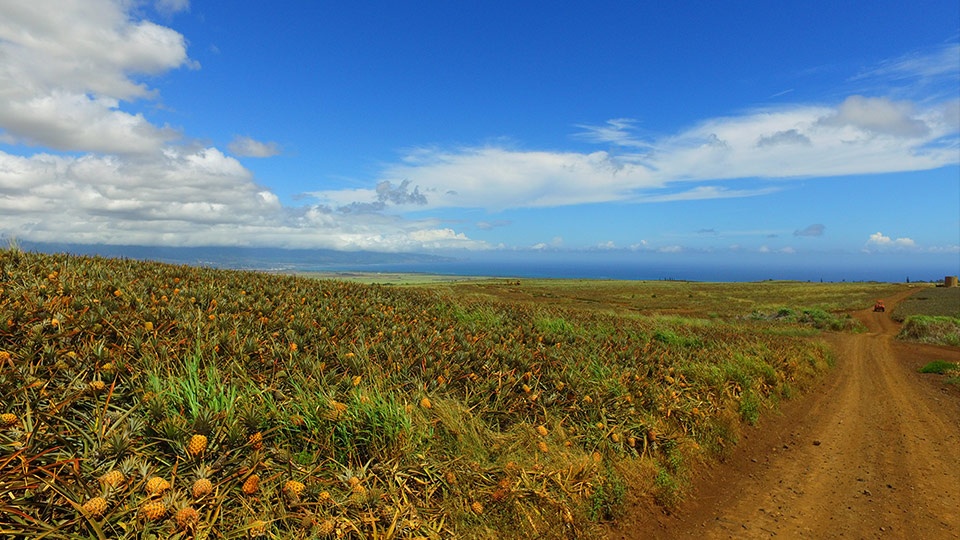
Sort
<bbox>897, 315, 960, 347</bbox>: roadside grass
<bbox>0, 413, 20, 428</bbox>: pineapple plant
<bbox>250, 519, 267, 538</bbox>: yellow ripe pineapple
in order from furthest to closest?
<bbox>897, 315, 960, 347</bbox>: roadside grass → <bbox>0, 413, 20, 428</bbox>: pineapple plant → <bbox>250, 519, 267, 538</bbox>: yellow ripe pineapple

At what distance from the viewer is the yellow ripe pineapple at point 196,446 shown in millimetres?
3115

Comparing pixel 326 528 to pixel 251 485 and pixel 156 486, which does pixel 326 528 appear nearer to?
pixel 251 485

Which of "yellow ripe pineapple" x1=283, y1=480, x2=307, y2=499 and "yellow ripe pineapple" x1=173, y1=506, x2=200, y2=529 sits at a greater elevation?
"yellow ripe pineapple" x1=173, y1=506, x2=200, y2=529

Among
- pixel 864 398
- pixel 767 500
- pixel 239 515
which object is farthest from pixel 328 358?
pixel 864 398

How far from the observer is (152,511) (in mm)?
2570

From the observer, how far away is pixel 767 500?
17.2ft

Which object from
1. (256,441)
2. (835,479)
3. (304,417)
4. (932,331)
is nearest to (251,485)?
(256,441)

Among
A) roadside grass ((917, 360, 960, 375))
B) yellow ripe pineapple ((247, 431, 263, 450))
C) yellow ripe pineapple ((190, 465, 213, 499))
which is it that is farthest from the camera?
roadside grass ((917, 360, 960, 375))

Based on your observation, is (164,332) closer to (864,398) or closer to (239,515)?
(239,515)

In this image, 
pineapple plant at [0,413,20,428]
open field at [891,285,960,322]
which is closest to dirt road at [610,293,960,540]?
pineapple plant at [0,413,20,428]

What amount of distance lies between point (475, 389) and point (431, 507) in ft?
7.01

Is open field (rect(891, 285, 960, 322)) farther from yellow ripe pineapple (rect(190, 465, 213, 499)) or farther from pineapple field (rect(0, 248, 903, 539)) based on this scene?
yellow ripe pineapple (rect(190, 465, 213, 499))

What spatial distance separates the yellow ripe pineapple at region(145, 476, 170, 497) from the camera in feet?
9.03

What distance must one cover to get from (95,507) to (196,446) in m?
0.66
